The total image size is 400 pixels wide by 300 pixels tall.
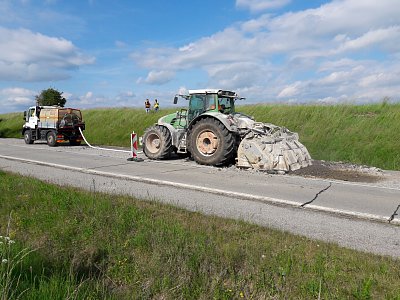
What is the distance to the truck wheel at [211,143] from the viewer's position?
37.5 feet

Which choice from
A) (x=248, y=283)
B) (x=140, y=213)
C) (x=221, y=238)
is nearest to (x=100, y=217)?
(x=140, y=213)

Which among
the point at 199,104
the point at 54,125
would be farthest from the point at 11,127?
the point at 199,104

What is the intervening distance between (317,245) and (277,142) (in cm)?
684

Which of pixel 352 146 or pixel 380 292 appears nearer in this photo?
pixel 380 292

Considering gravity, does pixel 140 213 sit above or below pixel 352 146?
below

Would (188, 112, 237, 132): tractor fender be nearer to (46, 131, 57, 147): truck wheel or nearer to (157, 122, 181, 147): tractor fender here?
(157, 122, 181, 147): tractor fender

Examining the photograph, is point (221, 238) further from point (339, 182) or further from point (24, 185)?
point (339, 182)

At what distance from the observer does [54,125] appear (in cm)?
1967

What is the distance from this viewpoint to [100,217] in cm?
525

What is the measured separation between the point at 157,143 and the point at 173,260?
385 inches

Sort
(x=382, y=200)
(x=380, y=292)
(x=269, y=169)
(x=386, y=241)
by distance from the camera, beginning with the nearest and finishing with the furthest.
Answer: (x=380, y=292) → (x=386, y=241) → (x=382, y=200) → (x=269, y=169)

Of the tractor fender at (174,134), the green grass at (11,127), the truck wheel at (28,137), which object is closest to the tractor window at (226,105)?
the tractor fender at (174,134)

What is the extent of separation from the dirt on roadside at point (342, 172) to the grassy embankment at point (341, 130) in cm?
221

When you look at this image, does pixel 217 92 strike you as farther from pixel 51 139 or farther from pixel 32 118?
pixel 32 118
